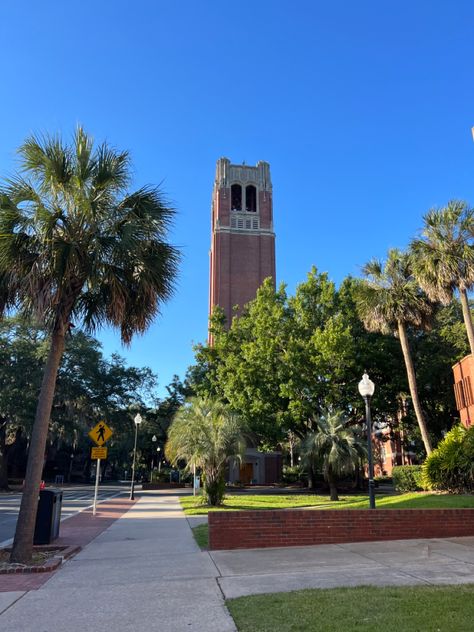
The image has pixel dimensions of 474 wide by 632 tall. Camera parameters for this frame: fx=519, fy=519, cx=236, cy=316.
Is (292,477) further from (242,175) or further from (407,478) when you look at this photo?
(242,175)

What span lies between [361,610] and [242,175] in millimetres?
68715

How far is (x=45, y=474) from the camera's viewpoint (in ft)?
213

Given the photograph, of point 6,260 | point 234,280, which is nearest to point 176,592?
point 6,260

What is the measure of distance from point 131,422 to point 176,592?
1940 inches

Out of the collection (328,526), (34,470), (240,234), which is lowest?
(328,526)

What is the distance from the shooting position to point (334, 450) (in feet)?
81.5

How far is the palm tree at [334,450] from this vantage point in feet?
82.0

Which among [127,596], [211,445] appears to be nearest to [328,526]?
[127,596]

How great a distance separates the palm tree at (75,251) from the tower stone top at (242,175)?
5959 cm

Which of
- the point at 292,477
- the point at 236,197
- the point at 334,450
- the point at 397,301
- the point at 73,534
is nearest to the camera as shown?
the point at 73,534

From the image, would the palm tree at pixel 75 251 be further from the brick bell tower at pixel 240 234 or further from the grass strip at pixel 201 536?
the brick bell tower at pixel 240 234

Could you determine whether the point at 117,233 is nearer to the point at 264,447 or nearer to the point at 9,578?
the point at 9,578

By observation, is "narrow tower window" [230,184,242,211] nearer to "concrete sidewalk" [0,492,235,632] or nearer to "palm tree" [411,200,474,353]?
"palm tree" [411,200,474,353]

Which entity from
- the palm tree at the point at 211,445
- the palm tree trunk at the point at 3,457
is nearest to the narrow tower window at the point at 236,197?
the palm tree trunk at the point at 3,457
